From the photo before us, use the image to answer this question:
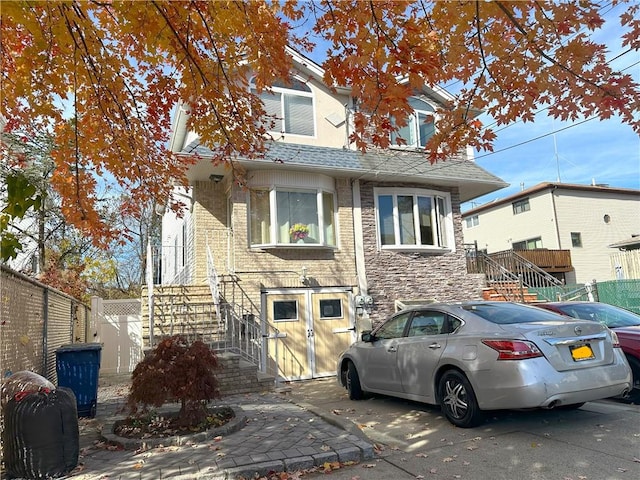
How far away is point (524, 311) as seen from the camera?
6129 mm

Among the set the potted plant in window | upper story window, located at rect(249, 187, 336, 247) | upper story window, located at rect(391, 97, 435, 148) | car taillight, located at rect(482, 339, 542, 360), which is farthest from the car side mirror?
upper story window, located at rect(391, 97, 435, 148)

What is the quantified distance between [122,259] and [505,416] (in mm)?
28472

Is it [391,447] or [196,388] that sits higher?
[196,388]

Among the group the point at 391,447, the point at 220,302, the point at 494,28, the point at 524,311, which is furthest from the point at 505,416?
the point at 220,302

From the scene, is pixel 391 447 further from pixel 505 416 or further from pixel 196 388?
pixel 196 388

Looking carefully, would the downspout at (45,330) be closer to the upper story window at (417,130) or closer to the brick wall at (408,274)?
the brick wall at (408,274)

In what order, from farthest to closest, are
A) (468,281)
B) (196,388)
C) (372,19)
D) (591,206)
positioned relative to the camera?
1. (591,206)
2. (468,281)
3. (196,388)
4. (372,19)

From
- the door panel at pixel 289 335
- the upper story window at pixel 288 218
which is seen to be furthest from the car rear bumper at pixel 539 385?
the upper story window at pixel 288 218

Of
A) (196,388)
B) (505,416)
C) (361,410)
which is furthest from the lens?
(361,410)

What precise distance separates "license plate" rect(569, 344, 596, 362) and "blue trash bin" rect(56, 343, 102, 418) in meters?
6.68

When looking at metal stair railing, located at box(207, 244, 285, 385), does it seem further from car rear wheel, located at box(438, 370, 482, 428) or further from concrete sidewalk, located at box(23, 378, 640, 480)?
car rear wheel, located at box(438, 370, 482, 428)

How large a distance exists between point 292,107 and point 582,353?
31.9ft

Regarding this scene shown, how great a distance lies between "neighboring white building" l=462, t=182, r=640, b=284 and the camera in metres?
28.0

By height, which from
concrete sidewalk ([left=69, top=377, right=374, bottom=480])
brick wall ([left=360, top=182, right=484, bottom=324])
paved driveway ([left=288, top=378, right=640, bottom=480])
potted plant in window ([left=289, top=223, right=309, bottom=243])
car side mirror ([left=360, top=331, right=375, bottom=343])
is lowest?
paved driveway ([left=288, top=378, right=640, bottom=480])
